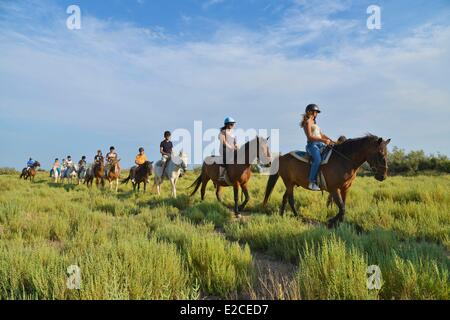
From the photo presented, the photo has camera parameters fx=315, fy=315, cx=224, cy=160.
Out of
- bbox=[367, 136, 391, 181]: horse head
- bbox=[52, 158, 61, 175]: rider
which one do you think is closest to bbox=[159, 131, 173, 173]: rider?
bbox=[367, 136, 391, 181]: horse head

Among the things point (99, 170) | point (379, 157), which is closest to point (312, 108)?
point (379, 157)

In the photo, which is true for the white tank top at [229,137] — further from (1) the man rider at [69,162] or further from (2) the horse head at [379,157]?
(1) the man rider at [69,162]

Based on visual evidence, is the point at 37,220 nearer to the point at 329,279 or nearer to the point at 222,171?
the point at 222,171

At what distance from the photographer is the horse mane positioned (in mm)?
7840

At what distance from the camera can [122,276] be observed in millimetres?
3359

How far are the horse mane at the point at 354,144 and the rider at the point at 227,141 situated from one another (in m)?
3.70

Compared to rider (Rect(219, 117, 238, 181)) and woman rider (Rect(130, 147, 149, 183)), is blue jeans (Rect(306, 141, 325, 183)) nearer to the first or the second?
rider (Rect(219, 117, 238, 181))

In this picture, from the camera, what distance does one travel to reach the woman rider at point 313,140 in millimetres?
8336

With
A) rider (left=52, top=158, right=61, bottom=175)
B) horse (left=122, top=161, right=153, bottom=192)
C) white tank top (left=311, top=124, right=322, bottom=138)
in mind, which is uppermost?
white tank top (left=311, top=124, right=322, bottom=138)

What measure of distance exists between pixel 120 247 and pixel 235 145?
23.6 ft

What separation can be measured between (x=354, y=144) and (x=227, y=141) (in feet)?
14.0

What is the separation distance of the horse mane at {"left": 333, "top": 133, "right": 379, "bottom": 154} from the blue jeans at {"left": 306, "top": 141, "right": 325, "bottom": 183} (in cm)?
47

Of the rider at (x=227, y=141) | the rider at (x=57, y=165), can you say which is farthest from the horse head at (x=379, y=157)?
the rider at (x=57, y=165)
